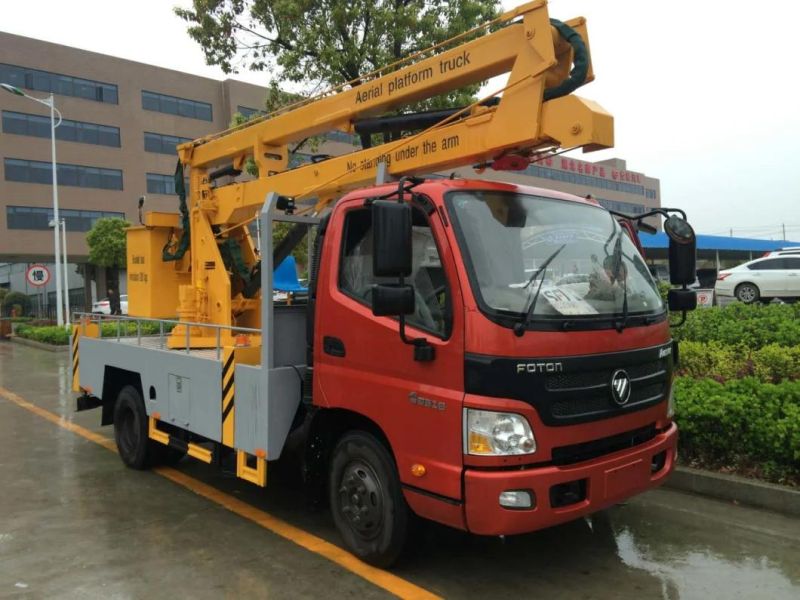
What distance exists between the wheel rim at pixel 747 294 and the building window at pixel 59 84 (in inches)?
→ 1445

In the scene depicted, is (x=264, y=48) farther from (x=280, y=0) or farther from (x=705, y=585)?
(x=705, y=585)

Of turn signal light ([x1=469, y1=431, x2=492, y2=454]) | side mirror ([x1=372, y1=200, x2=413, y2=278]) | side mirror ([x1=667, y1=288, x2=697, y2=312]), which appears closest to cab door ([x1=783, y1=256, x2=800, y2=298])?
side mirror ([x1=667, y1=288, x2=697, y2=312])

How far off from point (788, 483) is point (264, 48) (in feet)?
40.2

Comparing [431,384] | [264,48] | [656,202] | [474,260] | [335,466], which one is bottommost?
[335,466]

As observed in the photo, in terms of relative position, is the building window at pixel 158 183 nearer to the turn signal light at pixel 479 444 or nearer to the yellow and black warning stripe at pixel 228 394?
the yellow and black warning stripe at pixel 228 394

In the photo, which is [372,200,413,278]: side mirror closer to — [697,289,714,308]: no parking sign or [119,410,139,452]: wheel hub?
[119,410,139,452]: wheel hub

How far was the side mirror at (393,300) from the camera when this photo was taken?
325 cm

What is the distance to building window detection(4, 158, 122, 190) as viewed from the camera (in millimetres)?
36344

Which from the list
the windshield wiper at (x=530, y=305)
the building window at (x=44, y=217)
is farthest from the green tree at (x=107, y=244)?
the windshield wiper at (x=530, y=305)

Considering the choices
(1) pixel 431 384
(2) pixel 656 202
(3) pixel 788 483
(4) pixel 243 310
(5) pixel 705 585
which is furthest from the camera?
(2) pixel 656 202

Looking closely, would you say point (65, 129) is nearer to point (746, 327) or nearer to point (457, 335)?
point (746, 327)

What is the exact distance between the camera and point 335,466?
13.2 ft

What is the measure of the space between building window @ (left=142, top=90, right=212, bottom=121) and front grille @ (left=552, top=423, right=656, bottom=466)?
4375 cm

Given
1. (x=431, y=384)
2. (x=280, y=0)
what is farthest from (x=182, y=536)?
(x=280, y=0)
